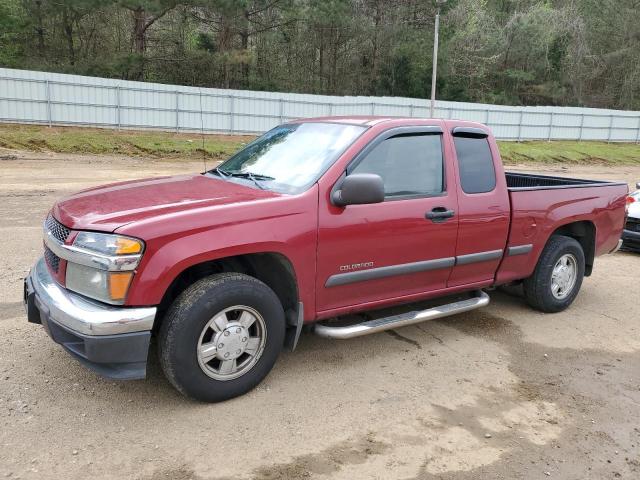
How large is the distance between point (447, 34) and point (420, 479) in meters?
41.5

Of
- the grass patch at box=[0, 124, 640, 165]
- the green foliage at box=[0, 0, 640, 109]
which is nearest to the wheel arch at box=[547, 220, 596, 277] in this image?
the grass patch at box=[0, 124, 640, 165]

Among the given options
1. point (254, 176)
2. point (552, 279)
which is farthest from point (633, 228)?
point (254, 176)

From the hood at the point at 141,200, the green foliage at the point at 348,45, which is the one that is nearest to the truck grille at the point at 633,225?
the hood at the point at 141,200

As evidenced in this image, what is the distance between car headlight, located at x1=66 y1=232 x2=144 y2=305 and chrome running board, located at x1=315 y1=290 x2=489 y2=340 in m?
1.46

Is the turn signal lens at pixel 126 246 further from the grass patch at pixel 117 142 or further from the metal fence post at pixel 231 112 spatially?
the metal fence post at pixel 231 112

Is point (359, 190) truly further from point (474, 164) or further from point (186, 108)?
point (186, 108)

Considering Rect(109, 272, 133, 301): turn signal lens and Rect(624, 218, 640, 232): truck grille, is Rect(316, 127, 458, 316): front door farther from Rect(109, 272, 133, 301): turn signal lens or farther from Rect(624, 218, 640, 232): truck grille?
Rect(624, 218, 640, 232): truck grille

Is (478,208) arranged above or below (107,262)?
above

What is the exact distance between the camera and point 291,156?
4.30m

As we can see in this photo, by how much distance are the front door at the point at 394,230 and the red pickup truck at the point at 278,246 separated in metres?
0.01

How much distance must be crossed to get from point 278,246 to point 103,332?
3.81 ft

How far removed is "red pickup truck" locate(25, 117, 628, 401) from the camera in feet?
10.5

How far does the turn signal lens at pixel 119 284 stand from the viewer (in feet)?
10.3

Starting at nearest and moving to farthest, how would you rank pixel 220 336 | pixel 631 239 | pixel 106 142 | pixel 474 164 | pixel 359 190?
pixel 220 336, pixel 359 190, pixel 474 164, pixel 631 239, pixel 106 142
